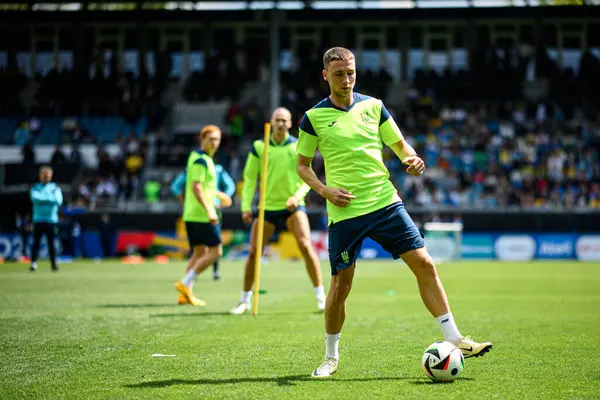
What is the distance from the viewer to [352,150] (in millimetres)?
6883

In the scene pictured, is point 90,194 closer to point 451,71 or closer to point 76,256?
point 76,256

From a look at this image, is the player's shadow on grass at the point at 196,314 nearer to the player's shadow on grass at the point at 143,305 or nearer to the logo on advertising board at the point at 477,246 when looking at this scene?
the player's shadow on grass at the point at 143,305

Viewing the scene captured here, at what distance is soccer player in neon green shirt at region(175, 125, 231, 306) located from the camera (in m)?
12.7

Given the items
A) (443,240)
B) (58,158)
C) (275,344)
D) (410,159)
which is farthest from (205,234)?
(58,158)

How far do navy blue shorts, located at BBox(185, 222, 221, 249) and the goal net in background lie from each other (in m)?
19.1

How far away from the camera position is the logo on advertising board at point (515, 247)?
32.1 m

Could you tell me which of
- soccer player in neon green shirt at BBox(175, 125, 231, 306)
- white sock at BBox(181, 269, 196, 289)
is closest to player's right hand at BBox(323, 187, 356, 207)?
soccer player in neon green shirt at BBox(175, 125, 231, 306)

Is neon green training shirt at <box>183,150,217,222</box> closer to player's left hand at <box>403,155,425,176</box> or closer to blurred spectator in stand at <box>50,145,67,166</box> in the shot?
player's left hand at <box>403,155,425,176</box>

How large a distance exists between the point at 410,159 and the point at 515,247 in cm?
2644

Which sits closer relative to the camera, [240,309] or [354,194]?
[354,194]

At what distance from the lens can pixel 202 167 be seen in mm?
12672

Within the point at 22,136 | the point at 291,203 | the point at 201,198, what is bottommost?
the point at 22,136

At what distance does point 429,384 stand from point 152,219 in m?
28.6

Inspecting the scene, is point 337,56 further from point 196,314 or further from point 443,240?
point 443,240
